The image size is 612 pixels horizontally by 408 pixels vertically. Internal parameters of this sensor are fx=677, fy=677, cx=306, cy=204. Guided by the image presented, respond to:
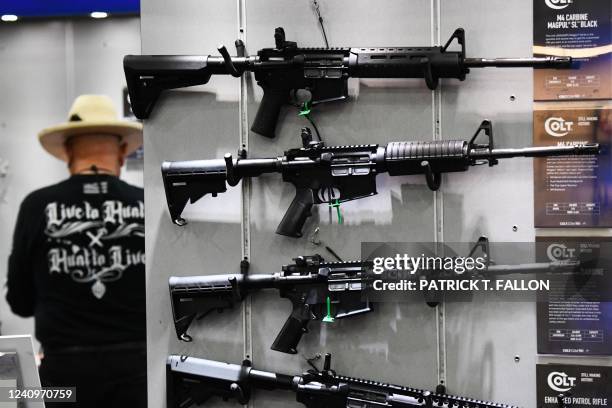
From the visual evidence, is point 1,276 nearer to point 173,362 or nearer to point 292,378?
point 173,362

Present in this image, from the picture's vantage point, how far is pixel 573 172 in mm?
2797

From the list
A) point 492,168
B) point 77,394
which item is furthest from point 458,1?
point 77,394

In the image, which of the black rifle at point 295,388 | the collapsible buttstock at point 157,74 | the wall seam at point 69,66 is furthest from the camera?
the wall seam at point 69,66

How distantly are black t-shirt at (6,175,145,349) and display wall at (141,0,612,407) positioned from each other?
0.83m

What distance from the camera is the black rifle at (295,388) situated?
270 cm

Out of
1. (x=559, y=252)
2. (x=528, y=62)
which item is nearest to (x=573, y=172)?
(x=559, y=252)

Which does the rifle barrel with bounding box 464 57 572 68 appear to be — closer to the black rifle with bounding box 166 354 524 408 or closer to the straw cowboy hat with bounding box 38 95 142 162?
the black rifle with bounding box 166 354 524 408

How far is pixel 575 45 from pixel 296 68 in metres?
1.16

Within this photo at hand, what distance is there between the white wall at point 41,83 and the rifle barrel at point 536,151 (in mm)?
2086

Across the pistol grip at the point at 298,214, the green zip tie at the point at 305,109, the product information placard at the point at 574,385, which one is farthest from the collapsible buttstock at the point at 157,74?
the product information placard at the point at 574,385

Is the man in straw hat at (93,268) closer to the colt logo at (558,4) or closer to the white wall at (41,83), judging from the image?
the white wall at (41,83)

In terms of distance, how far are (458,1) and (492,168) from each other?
72 centimetres

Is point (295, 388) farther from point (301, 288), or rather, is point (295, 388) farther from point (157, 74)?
point (157, 74)

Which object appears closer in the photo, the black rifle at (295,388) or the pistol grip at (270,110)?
the black rifle at (295,388)
